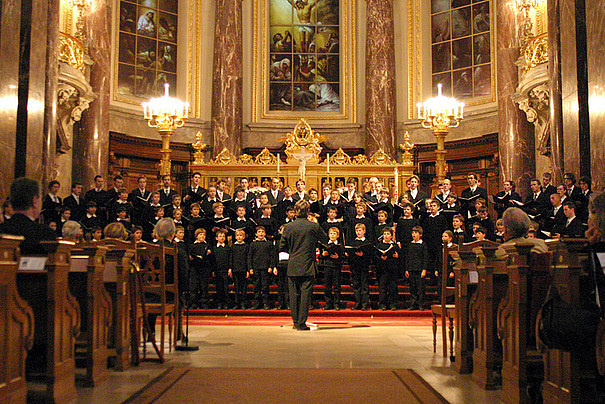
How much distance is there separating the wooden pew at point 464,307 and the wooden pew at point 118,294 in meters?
2.92

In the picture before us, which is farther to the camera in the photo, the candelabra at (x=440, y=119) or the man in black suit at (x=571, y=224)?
the candelabra at (x=440, y=119)

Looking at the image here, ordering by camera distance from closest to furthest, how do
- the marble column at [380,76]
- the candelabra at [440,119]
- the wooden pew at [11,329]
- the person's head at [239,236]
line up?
the wooden pew at [11,329] → the person's head at [239,236] → the candelabra at [440,119] → the marble column at [380,76]

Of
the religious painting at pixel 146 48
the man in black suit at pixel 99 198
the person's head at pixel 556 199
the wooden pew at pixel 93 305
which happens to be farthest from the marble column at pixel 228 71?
the wooden pew at pixel 93 305

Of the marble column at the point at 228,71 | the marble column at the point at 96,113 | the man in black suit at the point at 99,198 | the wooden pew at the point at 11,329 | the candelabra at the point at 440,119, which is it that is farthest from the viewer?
the marble column at the point at 228,71

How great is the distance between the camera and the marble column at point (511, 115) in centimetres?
1661

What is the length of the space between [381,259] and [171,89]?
11.6 meters

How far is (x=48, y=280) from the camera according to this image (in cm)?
470

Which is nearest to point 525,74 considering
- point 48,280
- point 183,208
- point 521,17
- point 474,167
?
point 521,17

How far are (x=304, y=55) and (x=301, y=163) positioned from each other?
6.64m

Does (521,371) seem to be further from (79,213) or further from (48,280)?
(79,213)

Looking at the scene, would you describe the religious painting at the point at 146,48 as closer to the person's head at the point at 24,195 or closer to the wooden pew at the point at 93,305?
the wooden pew at the point at 93,305

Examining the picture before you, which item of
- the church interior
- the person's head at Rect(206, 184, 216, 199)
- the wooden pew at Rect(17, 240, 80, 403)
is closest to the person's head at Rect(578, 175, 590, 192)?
the church interior

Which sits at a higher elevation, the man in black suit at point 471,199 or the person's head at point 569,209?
the man in black suit at point 471,199

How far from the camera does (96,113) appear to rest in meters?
16.7
